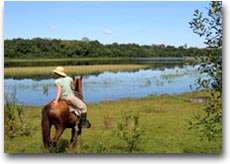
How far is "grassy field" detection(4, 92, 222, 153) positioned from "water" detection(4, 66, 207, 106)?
0.22 feet

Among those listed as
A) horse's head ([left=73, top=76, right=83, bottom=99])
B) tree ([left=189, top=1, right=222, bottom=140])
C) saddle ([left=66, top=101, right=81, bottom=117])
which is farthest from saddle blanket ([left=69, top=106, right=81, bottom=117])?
tree ([left=189, top=1, right=222, bottom=140])

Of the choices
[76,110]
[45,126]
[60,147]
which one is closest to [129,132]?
[76,110]

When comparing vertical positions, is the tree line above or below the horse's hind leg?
above

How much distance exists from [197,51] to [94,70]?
Answer: 3.25ft

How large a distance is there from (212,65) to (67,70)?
1297 millimetres

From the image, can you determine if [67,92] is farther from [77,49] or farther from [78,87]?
[77,49]

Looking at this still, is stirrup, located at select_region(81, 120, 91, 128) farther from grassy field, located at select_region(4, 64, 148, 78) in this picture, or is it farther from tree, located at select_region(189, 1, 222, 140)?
tree, located at select_region(189, 1, 222, 140)

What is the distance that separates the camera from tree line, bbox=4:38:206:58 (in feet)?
14.3

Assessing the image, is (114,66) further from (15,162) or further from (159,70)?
(15,162)

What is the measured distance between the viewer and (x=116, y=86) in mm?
4477

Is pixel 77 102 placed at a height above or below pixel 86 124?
above

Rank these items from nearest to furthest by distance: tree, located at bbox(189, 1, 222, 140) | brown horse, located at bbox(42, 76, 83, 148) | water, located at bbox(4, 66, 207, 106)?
tree, located at bbox(189, 1, 222, 140) < brown horse, located at bbox(42, 76, 83, 148) < water, located at bbox(4, 66, 207, 106)

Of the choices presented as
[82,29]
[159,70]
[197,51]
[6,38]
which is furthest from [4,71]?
[197,51]

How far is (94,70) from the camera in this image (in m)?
4.51
